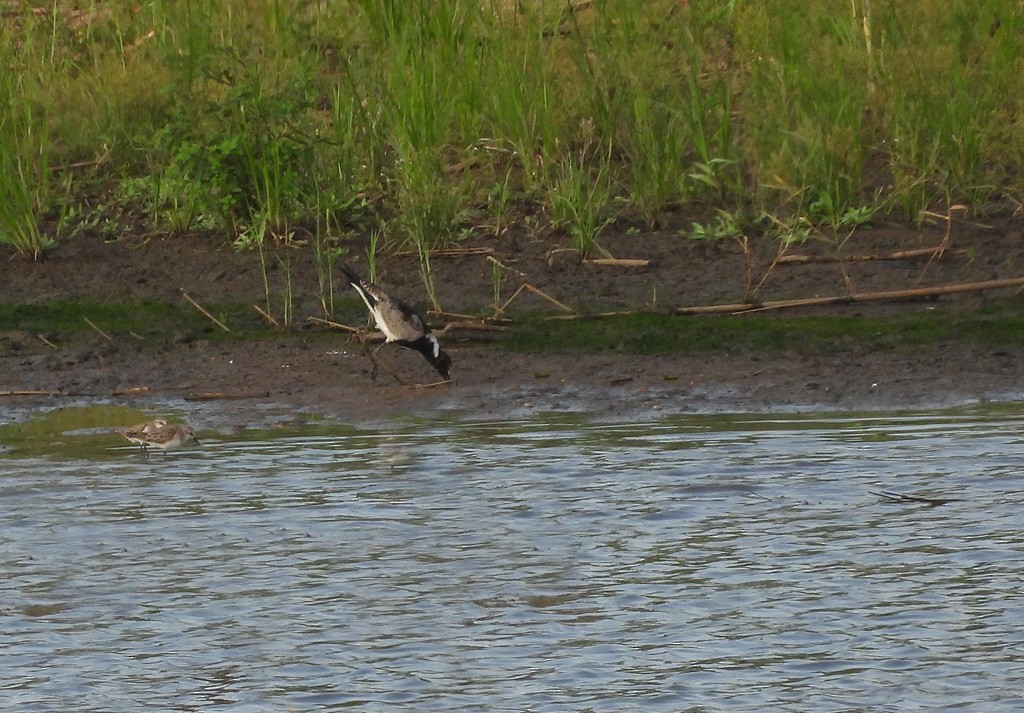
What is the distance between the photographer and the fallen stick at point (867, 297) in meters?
9.16

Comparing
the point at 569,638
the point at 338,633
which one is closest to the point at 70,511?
the point at 338,633

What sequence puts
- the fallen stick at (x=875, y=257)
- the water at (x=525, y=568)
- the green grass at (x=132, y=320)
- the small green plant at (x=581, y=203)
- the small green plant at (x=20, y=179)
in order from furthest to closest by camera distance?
the small green plant at (x=20, y=179) → the small green plant at (x=581, y=203) → the fallen stick at (x=875, y=257) → the green grass at (x=132, y=320) → the water at (x=525, y=568)

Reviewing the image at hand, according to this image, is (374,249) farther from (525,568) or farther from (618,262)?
(525,568)

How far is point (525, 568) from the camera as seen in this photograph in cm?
561

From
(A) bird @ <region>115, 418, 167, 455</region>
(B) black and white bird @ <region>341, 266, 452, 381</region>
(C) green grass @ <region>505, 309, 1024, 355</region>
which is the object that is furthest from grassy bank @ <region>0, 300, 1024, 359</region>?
(A) bird @ <region>115, 418, 167, 455</region>

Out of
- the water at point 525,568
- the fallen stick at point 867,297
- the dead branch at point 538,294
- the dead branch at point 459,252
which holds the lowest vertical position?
the water at point 525,568

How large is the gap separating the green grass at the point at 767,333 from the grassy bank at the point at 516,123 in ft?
3.27

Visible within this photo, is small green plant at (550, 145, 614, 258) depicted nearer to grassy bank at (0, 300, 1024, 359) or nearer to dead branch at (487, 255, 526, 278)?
dead branch at (487, 255, 526, 278)

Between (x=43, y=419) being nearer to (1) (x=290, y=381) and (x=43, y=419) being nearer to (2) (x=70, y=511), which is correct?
(1) (x=290, y=381)

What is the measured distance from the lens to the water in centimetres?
454

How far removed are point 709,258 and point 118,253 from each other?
3.51m

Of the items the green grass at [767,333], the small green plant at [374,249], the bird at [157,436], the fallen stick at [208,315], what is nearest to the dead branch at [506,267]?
the small green plant at [374,249]

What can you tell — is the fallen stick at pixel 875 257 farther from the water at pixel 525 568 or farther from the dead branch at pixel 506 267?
the water at pixel 525 568

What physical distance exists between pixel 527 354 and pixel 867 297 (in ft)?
5.83
